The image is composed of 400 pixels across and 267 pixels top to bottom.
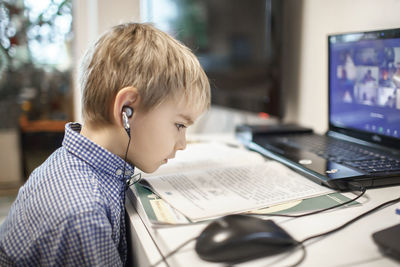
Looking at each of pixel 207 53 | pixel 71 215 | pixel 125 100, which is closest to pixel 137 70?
pixel 125 100

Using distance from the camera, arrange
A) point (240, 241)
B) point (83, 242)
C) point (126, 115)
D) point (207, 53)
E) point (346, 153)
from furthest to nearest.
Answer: point (207, 53)
point (346, 153)
point (126, 115)
point (83, 242)
point (240, 241)

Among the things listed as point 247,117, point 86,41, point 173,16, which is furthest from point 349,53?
point 86,41

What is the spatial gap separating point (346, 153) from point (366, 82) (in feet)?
0.61

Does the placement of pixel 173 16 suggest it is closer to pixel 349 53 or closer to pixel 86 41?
pixel 86 41

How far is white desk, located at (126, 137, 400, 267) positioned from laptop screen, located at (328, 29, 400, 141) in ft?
0.95

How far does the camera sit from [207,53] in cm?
183

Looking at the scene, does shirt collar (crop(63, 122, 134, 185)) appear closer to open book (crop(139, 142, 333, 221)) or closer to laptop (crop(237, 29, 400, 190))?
open book (crop(139, 142, 333, 221))

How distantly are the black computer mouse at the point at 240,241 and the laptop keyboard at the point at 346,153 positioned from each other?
0.34m

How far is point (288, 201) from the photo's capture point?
23.9 inches

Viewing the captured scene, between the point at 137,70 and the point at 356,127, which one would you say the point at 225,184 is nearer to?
the point at 137,70

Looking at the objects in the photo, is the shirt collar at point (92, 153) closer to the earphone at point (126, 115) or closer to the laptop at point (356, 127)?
the earphone at point (126, 115)

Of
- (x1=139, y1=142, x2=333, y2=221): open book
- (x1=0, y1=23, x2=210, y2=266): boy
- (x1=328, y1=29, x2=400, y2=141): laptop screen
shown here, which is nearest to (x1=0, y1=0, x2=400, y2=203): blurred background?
(x1=328, y1=29, x2=400, y2=141): laptop screen

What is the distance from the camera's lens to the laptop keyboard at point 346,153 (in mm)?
729

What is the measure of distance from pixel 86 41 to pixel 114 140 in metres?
1.55
